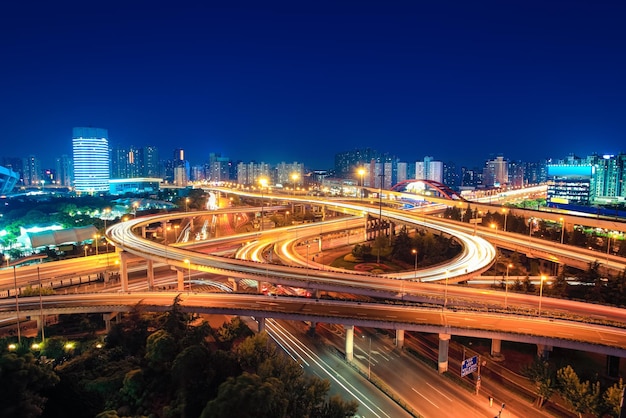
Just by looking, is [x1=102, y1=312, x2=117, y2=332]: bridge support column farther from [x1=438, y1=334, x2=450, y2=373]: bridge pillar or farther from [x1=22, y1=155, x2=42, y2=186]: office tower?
[x1=22, y1=155, x2=42, y2=186]: office tower

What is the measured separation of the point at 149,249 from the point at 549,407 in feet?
101

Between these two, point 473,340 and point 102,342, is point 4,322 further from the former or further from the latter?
point 473,340

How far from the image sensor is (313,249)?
A: 51.6 m

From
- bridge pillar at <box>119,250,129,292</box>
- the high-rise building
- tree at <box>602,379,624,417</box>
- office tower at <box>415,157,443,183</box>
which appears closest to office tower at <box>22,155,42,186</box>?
the high-rise building

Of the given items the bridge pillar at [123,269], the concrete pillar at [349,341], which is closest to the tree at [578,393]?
the concrete pillar at [349,341]

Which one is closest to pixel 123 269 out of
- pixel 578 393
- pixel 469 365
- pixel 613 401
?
pixel 469 365

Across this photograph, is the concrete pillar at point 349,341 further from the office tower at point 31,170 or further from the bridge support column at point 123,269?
the office tower at point 31,170

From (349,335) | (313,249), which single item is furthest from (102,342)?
(313,249)

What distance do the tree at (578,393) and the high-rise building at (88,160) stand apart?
13512cm

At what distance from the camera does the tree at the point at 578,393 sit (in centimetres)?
1595

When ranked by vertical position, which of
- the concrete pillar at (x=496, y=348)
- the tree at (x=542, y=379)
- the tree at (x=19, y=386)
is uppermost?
the tree at (x=19, y=386)

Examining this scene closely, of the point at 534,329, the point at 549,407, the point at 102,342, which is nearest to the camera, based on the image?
the point at 549,407

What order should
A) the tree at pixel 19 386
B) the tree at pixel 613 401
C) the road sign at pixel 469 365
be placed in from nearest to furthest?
the tree at pixel 19 386 < the tree at pixel 613 401 < the road sign at pixel 469 365

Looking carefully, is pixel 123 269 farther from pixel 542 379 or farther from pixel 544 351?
pixel 544 351
